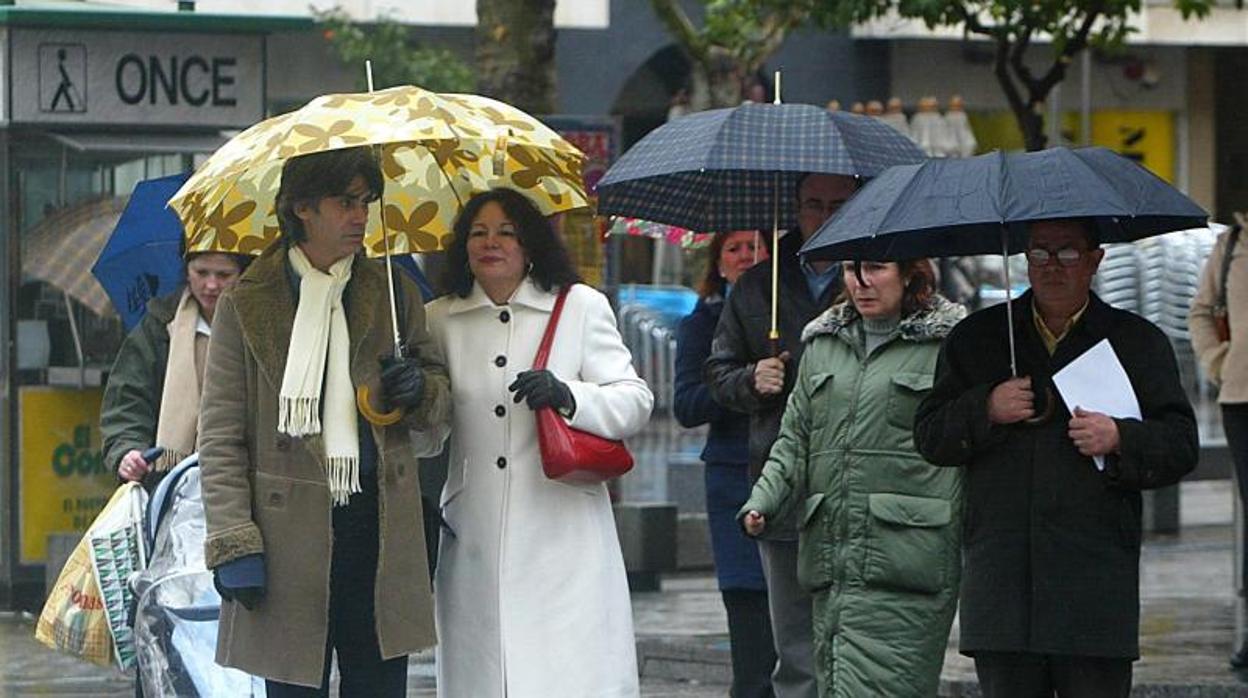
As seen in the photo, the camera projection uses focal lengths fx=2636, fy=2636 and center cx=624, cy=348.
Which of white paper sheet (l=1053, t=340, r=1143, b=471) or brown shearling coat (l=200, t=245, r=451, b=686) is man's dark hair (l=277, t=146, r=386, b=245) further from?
white paper sheet (l=1053, t=340, r=1143, b=471)

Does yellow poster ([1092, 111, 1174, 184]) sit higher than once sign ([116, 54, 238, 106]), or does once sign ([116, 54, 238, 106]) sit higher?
yellow poster ([1092, 111, 1174, 184])

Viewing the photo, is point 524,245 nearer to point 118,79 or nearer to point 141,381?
point 141,381

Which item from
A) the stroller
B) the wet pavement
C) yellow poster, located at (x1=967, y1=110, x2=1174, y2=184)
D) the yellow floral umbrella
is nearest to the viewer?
the yellow floral umbrella

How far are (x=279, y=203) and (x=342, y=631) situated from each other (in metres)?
1.09

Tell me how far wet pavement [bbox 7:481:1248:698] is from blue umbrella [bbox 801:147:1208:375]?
11.5 ft

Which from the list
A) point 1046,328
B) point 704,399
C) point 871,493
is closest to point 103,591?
point 704,399

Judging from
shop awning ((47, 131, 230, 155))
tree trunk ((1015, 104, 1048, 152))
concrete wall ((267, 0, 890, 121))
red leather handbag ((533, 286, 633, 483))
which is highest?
concrete wall ((267, 0, 890, 121))

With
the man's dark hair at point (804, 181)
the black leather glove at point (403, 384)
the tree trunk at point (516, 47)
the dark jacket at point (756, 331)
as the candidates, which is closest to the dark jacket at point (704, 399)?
the dark jacket at point (756, 331)

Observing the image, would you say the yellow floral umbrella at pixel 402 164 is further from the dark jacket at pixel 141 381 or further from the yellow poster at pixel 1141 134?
the yellow poster at pixel 1141 134

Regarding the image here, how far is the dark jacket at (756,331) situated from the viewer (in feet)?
25.6

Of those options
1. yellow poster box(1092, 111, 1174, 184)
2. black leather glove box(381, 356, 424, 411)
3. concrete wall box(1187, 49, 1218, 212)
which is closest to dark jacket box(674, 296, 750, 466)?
black leather glove box(381, 356, 424, 411)

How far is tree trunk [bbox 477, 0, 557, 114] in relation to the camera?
1335cm

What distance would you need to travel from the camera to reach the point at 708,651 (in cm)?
1050

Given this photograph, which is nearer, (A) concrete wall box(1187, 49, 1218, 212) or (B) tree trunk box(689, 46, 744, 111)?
(B) tree trunk box(689, 46, 744, 111)
